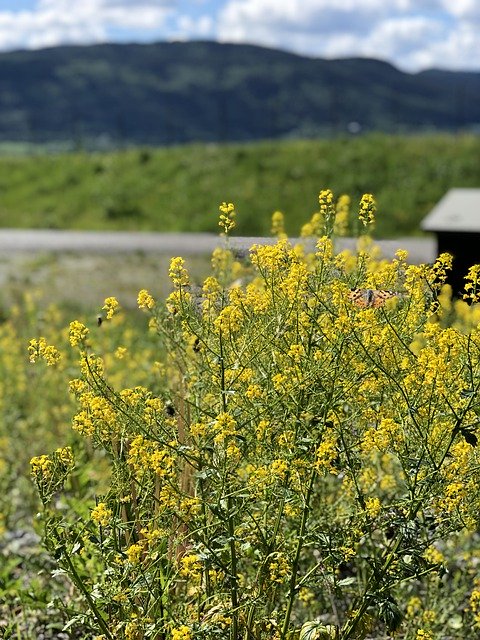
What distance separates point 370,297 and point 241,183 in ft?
59.0

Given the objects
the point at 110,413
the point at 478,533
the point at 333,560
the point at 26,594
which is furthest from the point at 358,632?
the point at 478,533

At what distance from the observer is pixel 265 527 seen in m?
2.93

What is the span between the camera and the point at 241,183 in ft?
68.3

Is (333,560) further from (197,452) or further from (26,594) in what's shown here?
(26,594)

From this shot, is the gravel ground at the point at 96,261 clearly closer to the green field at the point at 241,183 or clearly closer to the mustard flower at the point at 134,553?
the green field at the point at 241,183

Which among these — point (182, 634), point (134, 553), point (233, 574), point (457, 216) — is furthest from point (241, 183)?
point (182, 634)

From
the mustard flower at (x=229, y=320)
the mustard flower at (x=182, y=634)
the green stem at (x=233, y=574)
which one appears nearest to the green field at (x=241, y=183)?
the mustard flower at (x=229, y=320)

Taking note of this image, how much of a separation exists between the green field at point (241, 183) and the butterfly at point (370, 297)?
1465cm

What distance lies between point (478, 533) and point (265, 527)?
103 inches

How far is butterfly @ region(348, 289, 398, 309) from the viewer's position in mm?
3045

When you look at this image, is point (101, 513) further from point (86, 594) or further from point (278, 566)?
point (278, 566)

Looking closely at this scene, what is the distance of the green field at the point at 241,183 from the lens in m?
19.2

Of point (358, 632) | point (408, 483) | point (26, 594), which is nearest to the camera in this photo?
point (408, 483)

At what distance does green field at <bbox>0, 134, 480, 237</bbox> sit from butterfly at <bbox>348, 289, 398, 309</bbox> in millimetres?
14648
